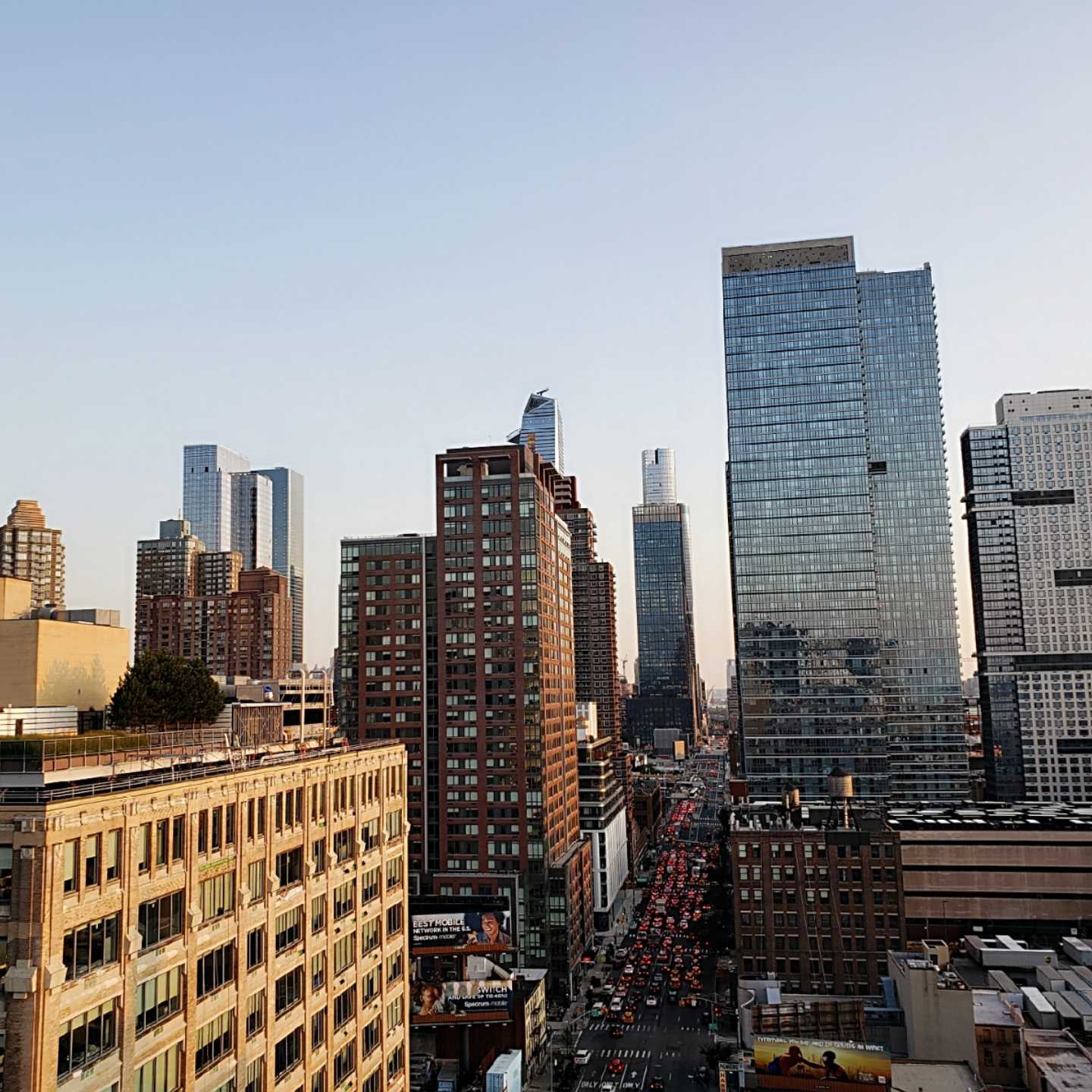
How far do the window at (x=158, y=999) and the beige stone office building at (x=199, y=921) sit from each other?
7 cm

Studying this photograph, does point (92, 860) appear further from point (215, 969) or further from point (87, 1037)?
point (215, 969)

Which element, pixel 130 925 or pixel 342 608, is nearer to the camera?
pixel 130 925

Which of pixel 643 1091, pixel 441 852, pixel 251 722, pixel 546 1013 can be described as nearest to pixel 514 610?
pixel 441 852

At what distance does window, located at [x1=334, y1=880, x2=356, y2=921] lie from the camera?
49469 mm

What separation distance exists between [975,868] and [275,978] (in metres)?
118

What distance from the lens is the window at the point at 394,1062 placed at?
55.7 meters

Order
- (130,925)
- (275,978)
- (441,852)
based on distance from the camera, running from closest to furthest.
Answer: (130,925), (275,978), (441,852)

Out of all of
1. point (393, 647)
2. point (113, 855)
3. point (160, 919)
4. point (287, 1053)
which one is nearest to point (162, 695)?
point (287, 1053)

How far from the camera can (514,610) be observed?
517 ft

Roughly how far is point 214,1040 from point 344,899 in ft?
43.2

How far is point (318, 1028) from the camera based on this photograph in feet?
153

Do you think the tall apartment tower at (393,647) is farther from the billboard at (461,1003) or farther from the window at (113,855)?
the window at (113,855)

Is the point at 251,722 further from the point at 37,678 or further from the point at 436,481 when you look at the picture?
the point at 436,481

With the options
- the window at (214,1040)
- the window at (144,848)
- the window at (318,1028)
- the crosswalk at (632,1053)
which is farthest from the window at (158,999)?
the crosswalk at (632,1053)
